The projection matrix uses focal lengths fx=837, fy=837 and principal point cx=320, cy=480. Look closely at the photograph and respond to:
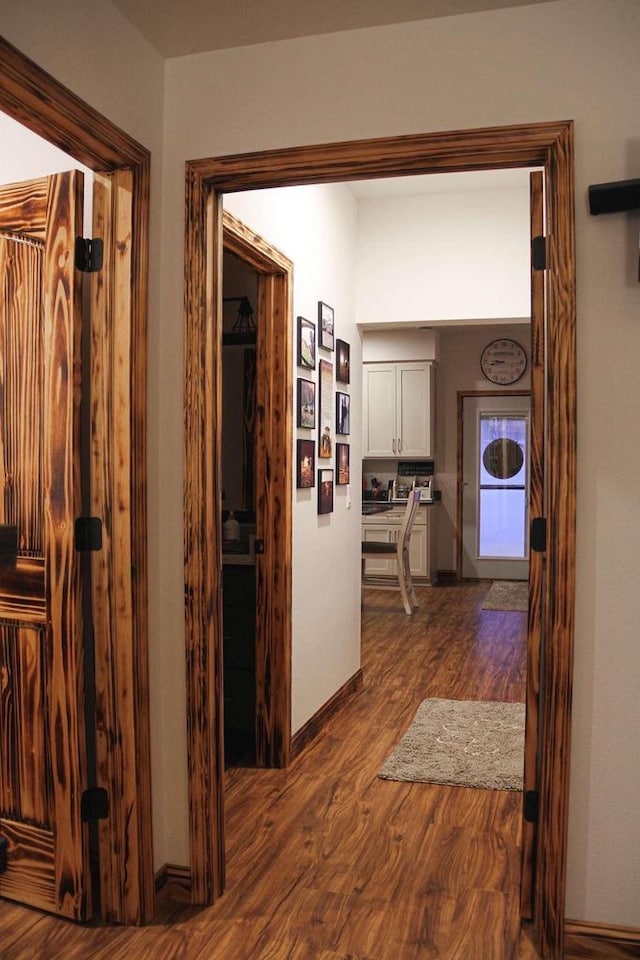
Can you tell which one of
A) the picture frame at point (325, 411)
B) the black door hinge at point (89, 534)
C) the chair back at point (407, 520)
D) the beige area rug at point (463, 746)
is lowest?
the beige area rug at point (463, 746)

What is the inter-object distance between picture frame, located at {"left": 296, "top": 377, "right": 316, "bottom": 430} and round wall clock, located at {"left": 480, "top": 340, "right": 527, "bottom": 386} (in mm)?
→ 5626

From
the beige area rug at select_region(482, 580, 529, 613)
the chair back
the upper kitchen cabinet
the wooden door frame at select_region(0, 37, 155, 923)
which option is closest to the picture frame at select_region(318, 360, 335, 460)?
the wooden door frame at select_region(0, 37, 155, 923)

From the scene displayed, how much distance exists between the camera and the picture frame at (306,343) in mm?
3812

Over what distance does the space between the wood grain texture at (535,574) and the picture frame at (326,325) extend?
1812mm

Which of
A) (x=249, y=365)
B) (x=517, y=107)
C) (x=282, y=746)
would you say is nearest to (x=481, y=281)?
(x=249, y=365)

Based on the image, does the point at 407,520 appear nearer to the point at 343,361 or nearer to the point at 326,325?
the point at 343,361

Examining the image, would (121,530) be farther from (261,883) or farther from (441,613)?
(441,613)

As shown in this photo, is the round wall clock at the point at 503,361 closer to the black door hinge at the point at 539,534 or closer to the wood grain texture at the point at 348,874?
the wood grain texture at the point at 348,874

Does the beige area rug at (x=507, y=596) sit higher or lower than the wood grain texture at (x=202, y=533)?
lower

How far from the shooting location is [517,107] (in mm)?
2260


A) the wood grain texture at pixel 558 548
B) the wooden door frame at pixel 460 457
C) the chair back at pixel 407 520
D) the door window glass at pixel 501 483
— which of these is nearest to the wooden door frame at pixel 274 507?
the wood grain texture at pixel 558 548

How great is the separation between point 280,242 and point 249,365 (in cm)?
93

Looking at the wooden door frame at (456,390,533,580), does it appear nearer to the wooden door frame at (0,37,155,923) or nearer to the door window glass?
the door window glass

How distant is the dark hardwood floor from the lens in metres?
2.29
